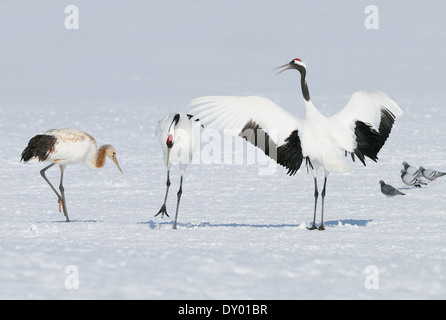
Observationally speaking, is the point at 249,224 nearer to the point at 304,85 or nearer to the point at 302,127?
the point at 302,127

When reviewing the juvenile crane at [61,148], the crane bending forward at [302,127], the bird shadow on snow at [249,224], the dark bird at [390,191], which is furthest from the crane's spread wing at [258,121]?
the dark bird at [390,191]

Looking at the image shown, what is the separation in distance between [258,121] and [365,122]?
151cm

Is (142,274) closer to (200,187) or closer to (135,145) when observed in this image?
(200,187)

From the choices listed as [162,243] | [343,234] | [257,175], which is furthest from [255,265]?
[257,175]

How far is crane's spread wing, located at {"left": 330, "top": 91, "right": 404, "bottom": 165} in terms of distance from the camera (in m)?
9.56

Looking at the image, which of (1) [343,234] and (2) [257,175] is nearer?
(1) [343,234]

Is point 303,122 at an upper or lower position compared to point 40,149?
upper

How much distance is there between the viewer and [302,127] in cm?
924

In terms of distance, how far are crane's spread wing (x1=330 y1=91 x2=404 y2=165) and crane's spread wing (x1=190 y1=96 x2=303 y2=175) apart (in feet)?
1.93

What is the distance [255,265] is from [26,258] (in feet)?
7.00

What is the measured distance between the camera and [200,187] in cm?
1423

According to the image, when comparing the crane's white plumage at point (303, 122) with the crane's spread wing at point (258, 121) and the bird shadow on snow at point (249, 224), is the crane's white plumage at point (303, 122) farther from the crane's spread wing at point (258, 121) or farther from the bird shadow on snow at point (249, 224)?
the bird shadow on snow at point (249, 224)

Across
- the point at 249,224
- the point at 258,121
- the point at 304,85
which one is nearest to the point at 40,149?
the point at 249,224

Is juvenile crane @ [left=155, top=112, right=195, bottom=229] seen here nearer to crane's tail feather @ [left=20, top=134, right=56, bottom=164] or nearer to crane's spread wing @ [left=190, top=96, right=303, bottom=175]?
crane's spread wing @ [left=190, top=96, right=303, bottom=175]
